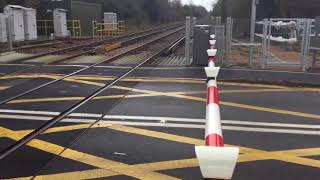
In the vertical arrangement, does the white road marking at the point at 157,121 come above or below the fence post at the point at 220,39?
below

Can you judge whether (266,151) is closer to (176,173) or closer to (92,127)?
(176,173)

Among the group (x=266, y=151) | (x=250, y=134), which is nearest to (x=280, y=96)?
(x=250, y=134)

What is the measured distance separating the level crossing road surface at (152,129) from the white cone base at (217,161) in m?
3.04

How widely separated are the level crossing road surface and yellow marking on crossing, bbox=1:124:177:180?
0.01 metres

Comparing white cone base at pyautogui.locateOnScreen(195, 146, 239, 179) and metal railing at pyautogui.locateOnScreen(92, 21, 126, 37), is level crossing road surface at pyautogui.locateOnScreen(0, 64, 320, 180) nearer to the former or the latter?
white cone base at pyautogui.locateOnScreen(195, 146, 239, 179)

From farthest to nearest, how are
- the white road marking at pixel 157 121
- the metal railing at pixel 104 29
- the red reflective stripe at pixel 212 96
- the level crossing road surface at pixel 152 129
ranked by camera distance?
the metal railing at pixel 104 29
the white road marking at pixel 157 121
the level crossing road surface at pixel 152 129
the red reflective stripe at pixel 212 96

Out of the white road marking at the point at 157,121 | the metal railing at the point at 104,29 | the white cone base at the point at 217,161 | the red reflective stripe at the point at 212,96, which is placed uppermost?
the red reflective stripe at the point at 212,96

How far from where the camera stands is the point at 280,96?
10.6m

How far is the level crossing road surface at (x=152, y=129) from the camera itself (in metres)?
5.25

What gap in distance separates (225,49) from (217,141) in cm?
1438

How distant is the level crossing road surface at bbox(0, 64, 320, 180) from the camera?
525 centimetres

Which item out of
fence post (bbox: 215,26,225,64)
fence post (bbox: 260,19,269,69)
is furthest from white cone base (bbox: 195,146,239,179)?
fence post (bbox: 260,19,269,69)

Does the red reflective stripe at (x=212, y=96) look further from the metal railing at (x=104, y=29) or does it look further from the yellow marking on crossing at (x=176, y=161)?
the metal railing at (x=104, y=29)

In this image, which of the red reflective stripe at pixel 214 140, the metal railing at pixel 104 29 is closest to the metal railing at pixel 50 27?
the metal railing at pixel 104 29
